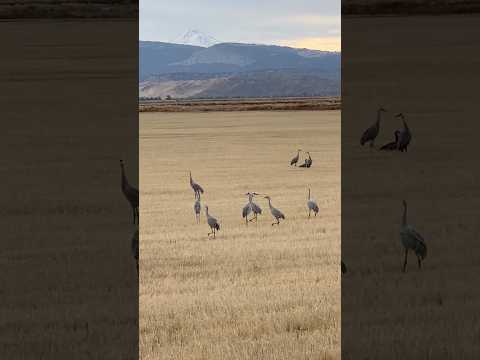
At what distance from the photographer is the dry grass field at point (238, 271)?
5.91 metres

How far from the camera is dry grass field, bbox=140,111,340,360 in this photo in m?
5.91
